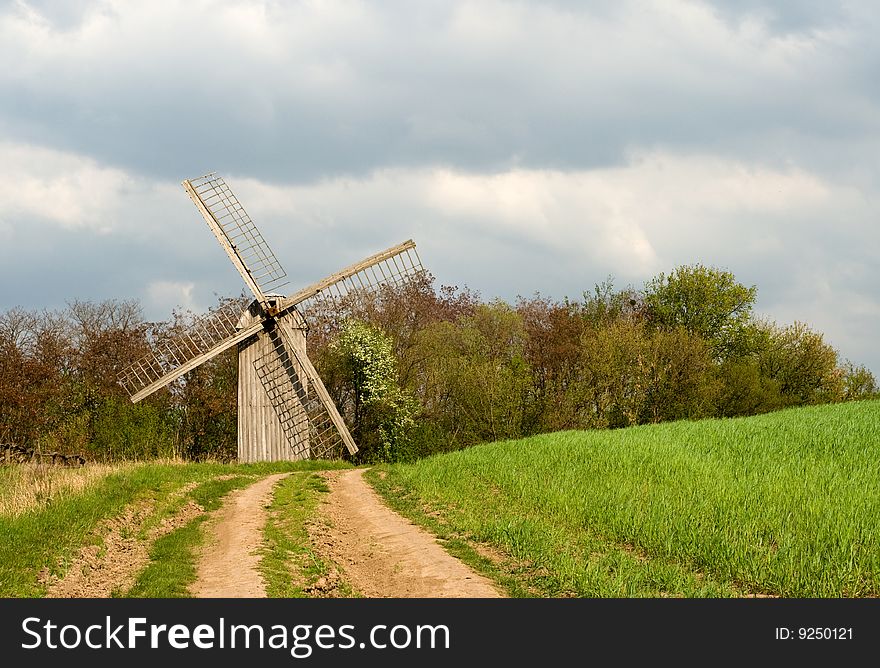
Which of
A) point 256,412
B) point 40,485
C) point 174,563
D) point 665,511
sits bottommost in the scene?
point 174,563

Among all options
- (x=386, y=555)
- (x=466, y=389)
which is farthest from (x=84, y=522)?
(x=466, y=389)

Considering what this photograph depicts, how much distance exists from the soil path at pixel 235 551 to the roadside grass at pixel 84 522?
0.46 m

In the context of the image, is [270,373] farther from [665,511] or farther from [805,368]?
[805,368]

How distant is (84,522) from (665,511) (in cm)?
1156

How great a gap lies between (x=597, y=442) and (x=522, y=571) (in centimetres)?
1389

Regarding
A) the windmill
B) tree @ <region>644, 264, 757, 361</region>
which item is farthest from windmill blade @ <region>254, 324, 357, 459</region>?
tree @ <region>644, 264, 757, 361</region>

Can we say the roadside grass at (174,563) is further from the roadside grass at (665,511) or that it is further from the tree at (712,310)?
the tree at (712,310)

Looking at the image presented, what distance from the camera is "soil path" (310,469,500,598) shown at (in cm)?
1293

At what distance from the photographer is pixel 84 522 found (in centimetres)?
1752

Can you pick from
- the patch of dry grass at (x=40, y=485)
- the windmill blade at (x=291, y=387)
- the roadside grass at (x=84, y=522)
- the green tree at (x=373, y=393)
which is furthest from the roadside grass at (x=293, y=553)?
the green tree at (x=373, y=393)

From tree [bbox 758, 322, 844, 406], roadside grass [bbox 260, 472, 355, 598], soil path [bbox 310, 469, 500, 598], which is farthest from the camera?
tree [bbox 758, 322, 844, 406]

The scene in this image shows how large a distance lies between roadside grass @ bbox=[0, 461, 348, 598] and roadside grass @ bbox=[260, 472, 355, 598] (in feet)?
5.01

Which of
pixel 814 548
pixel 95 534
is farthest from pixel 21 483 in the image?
pixel 814 548

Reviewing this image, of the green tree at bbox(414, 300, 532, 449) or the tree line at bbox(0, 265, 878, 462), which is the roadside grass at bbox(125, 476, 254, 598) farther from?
the green tree at bbox(414, 300, 532, 449)
